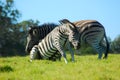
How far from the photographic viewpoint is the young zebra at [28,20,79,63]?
53.9 feet

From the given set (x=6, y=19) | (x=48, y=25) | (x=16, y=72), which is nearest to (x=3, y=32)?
(x=6, y=19)

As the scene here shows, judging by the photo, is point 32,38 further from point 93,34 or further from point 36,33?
point 93,34

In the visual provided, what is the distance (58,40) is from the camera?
57.5 feet

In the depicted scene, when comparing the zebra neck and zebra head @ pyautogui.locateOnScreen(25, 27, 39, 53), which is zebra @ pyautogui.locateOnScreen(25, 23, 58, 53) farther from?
the zebra neck

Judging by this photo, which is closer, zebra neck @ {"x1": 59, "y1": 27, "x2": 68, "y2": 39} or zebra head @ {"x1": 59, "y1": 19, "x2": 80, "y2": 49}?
zebra head @ {"x1": 59, "y1": 19, "x2": 80, "y2": 49}

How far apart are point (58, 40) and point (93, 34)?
3.01 meters

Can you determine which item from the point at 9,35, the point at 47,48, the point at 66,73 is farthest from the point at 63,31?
the point at 9,35

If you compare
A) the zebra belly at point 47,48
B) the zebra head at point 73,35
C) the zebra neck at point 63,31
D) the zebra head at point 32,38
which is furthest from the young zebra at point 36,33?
the zebra head at point 73,35

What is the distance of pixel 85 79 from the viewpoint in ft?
38.7

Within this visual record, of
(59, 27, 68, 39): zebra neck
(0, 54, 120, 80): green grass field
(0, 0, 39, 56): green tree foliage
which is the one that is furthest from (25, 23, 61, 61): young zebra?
(0, 0, 39, 56): green tree foliage

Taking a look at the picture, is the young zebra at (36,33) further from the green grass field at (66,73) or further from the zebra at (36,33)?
the green grass field at (66,73)

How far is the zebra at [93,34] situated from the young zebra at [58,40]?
1.92 meters

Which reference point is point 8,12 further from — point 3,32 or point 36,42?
point 36,42

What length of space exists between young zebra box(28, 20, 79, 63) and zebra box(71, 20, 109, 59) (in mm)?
1920
